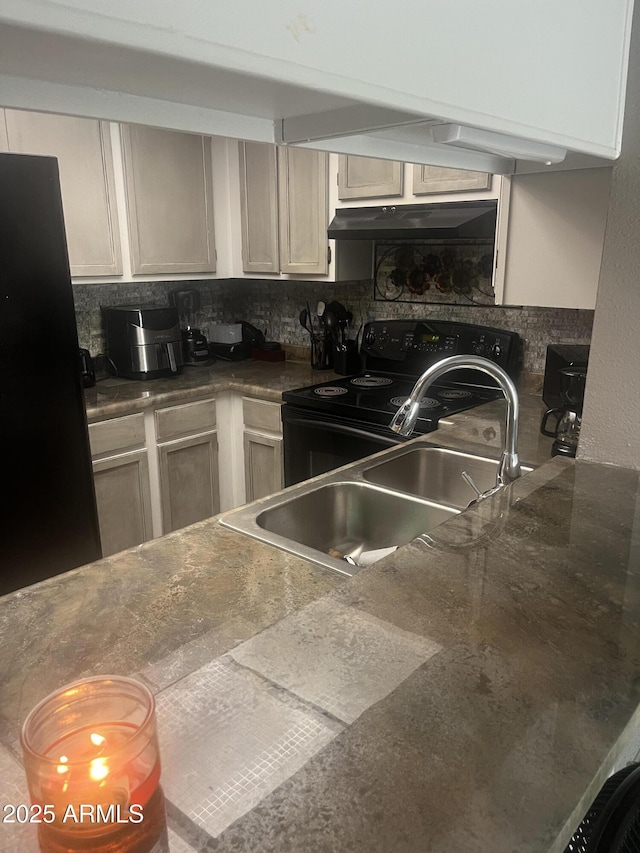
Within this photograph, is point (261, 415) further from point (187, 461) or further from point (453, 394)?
point (453, 394)

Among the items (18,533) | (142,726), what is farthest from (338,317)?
(142,726)

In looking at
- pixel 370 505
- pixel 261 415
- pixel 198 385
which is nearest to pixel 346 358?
pixel 261 415

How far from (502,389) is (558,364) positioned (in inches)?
40.6

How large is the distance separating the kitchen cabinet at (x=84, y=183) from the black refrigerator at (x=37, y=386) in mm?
746

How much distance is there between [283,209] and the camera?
314 cm

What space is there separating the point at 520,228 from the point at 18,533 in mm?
1825

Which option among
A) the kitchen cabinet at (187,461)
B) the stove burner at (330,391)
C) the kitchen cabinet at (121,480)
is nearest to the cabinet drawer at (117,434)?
the kitchen cabinet at (121,480)

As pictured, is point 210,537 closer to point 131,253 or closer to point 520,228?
point 520,228

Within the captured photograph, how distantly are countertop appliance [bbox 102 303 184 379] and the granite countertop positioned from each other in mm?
2065

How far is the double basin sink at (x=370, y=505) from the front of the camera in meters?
1.64

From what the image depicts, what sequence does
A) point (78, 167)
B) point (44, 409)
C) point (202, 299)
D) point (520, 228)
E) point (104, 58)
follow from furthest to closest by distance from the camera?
1. point (202, 299)
2. point (78, 167)
3. point (44, 409)
4. point (520, 228)
5. point (104, 58)

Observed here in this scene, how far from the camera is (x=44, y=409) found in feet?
6.88

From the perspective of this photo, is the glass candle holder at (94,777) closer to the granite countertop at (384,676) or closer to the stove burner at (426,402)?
the granite countertop at (384,676)

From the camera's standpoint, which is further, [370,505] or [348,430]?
[348,430]
